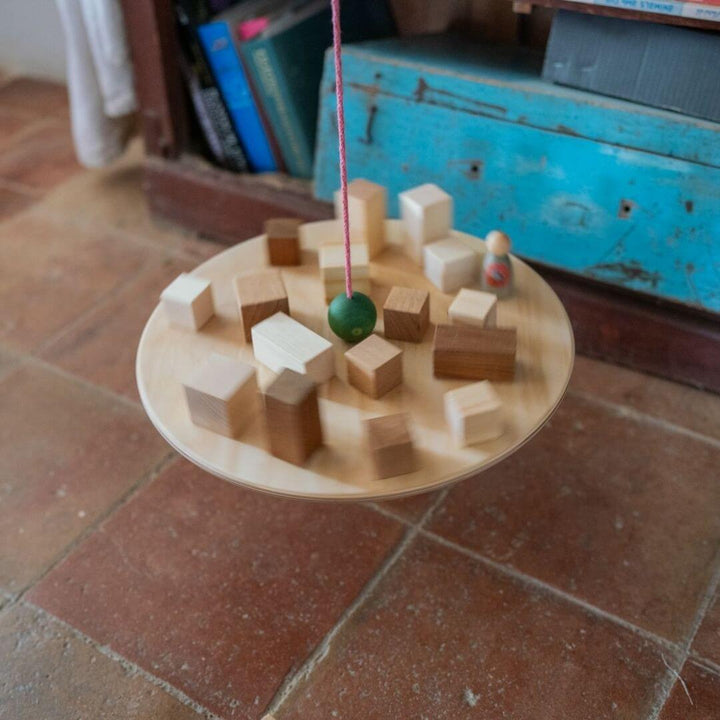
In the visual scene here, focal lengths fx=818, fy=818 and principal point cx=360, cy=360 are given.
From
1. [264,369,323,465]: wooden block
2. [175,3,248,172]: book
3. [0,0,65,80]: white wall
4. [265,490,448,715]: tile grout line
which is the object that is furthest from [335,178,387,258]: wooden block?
[0,0,65,80]: white wall

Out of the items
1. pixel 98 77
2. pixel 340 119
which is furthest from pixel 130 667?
pixel 98 77

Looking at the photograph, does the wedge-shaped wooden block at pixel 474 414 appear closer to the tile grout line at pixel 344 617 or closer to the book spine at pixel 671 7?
the tile grout line at pixel 344 617

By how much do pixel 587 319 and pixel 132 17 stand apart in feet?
4.32

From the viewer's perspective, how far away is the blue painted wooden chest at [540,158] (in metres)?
1.54

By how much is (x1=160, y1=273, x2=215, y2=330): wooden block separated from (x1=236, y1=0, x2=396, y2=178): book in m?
0.89

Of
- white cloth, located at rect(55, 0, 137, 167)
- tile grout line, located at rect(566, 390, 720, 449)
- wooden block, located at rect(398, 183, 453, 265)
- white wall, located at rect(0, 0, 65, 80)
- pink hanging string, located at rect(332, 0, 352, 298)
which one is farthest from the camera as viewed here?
white wall, located at rect(0, 0, 65, 80)

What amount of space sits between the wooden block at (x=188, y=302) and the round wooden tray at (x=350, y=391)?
16 mm

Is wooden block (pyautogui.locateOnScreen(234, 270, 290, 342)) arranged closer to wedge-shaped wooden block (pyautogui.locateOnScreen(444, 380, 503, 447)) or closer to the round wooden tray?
the round wooden tray

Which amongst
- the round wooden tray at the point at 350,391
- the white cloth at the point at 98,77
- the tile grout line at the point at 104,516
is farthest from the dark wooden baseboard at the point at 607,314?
the tile grout line at the point at 104,516

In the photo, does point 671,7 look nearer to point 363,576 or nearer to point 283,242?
point 283,242

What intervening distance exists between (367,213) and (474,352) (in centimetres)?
35

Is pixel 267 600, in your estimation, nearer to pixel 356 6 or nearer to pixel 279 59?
pixel 279 59

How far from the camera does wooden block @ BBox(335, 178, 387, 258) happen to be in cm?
134

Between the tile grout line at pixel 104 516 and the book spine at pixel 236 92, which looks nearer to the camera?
the tile grout line at pixel 104 516
